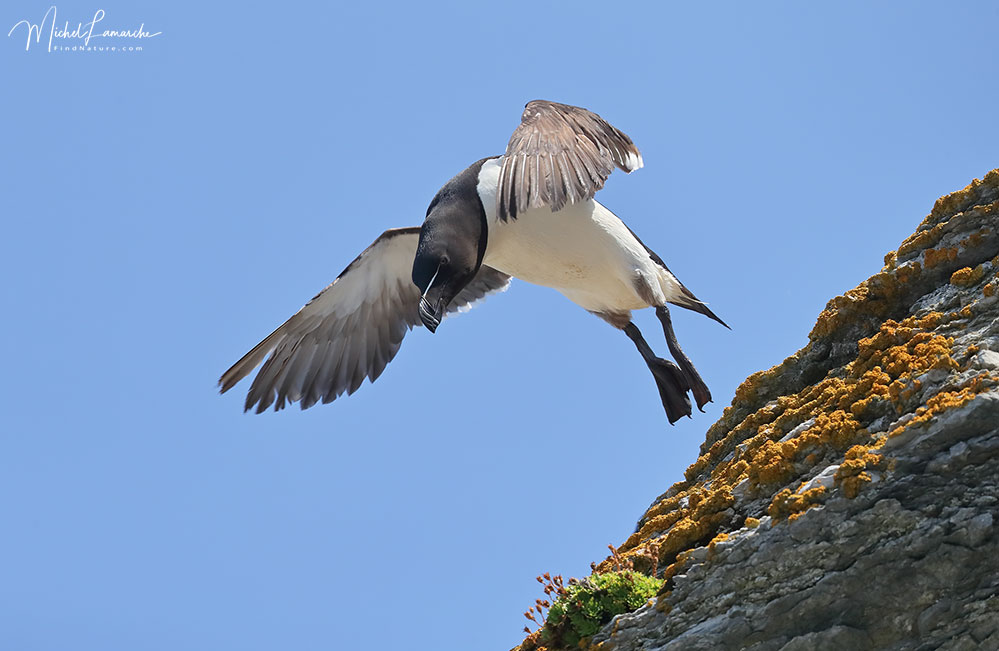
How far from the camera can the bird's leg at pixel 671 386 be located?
9938 millimetres

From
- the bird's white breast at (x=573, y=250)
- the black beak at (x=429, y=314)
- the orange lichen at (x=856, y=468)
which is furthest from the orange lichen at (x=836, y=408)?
the black beak at (x=429, y=314)

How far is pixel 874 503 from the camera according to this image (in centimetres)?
577

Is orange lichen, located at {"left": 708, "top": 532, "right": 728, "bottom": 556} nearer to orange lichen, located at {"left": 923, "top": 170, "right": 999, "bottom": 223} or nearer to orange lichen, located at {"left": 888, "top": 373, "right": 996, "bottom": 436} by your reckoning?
orange lichen, located at {"left": 888, "top": 373, "right": 996, "bottom": 436}

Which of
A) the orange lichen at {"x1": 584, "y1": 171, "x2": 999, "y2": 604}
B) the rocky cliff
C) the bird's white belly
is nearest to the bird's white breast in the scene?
the bird's white belly

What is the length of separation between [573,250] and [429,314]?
167 centimetres

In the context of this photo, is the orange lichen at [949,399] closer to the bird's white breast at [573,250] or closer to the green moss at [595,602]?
the green moss at [595,602]

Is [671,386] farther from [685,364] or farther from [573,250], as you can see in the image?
[573,250]

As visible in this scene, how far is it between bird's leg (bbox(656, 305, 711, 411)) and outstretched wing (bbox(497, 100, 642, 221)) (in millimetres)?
1850

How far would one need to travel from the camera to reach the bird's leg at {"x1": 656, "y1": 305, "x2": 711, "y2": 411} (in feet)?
32.7

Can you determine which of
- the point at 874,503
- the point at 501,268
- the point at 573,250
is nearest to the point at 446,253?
the point at 501,268

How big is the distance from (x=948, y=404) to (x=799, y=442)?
3.26ft

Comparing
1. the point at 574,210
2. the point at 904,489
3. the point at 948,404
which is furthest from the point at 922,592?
the point at 574,210

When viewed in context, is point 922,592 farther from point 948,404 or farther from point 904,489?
point 948,404

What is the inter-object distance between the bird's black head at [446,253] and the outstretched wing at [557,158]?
650 mm
